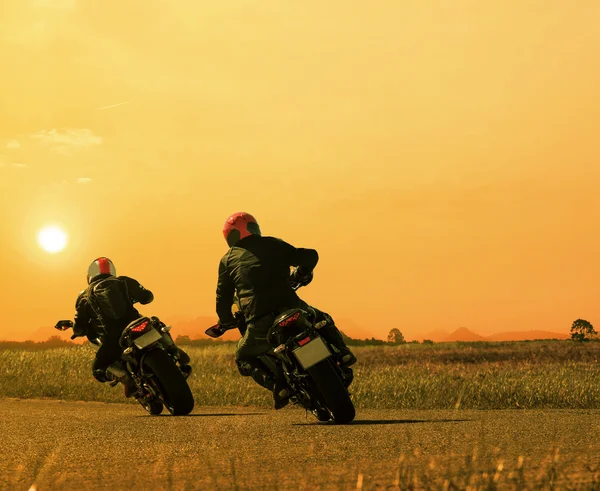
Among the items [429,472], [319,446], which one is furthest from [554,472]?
[319,446]

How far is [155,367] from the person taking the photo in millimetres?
11492

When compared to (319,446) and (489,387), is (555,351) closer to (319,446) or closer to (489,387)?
(489,387)

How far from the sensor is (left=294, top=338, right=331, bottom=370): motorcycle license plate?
9008mm

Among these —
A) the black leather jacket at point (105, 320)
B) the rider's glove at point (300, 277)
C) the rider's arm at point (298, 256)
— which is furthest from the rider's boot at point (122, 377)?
the rider's arm at point (298, 256)

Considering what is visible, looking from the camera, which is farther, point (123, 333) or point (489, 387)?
point (489, 387)

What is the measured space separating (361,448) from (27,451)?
280 cm

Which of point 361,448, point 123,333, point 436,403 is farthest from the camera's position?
point 436,403

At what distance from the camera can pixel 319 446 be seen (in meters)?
7.57

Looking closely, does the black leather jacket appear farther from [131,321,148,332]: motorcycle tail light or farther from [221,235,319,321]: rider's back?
[221,235,319,321]: rider's back

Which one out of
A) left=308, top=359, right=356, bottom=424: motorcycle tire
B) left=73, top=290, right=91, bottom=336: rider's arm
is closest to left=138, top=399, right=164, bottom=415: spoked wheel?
left=73, top=290, right=91, bottom=336: rider's arm

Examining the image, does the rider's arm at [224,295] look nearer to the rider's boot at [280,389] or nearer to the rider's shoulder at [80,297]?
the rider's boot at [280,389]

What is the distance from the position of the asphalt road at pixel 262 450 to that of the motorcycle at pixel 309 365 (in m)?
0.25

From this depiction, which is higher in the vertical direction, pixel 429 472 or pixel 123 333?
pixel 123 333

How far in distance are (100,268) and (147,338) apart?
1.80 m
